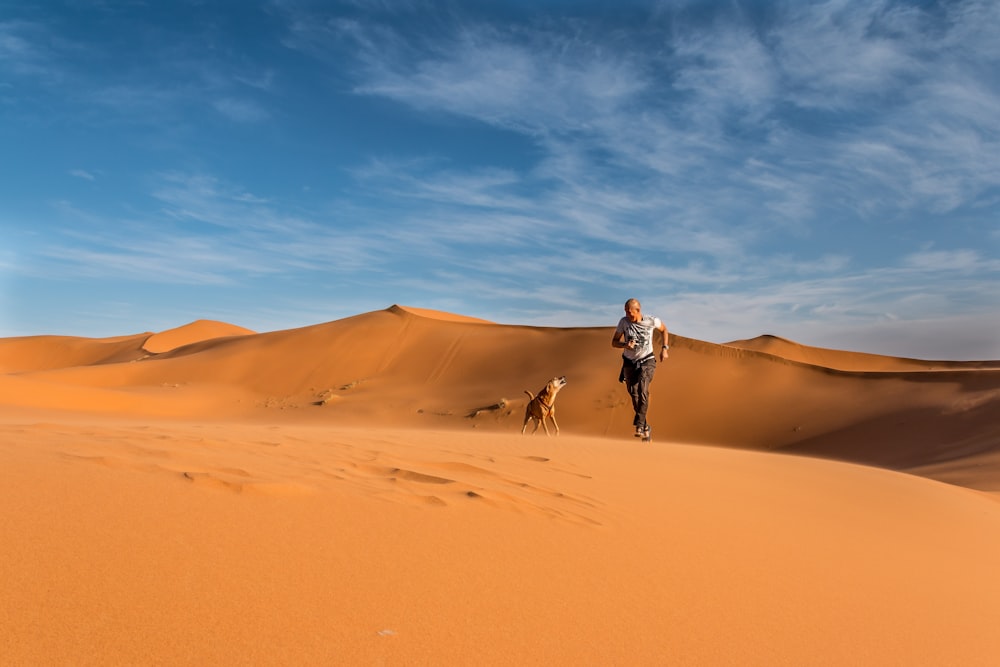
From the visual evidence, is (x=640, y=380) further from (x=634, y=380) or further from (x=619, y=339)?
(x=619, y=339)

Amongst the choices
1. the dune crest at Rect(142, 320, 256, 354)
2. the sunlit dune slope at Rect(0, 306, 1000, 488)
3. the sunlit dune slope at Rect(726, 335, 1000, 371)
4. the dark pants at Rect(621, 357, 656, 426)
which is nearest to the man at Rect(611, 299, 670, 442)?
the dark pants at Rect(621, 357, 656, 426)

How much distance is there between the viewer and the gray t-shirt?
9.56 meters

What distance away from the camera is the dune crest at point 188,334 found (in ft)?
187

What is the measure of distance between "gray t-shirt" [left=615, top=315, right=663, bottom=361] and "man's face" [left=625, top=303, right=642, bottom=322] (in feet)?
0.14

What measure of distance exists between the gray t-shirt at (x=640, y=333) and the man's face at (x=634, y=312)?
4 centimetres

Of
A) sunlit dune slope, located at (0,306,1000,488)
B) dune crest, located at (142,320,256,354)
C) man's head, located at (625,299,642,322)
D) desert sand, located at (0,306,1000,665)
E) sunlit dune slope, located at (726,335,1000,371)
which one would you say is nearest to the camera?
desert sand, located at (0,306,1000,665)

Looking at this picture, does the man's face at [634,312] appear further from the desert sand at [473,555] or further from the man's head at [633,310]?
the desert sand at [473,555]

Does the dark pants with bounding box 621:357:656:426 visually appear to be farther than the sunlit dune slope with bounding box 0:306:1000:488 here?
No

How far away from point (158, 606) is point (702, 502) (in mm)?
3604

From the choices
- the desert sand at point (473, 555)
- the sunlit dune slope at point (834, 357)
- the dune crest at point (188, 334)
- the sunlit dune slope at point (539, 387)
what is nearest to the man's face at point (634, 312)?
the desert sand at point (473, 555)

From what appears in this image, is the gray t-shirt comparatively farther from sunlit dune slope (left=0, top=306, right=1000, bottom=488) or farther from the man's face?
sunlit dune slope (left=0, top=306, right=1000, bottom=488)

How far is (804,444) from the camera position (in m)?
18.7

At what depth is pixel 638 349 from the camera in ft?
31.6

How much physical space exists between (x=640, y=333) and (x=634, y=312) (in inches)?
11.1
